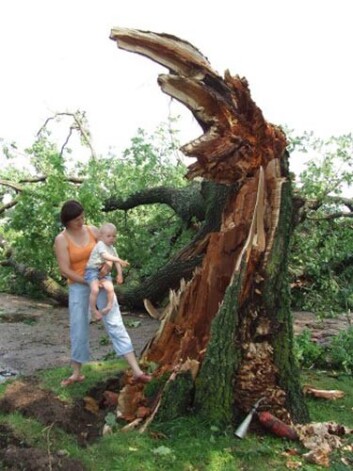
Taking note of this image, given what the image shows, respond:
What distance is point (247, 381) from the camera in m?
3.95

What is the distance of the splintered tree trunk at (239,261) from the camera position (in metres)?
3.91

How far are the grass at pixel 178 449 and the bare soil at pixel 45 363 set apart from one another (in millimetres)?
102

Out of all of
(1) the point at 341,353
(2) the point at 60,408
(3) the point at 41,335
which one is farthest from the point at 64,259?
(3) the point at 41,335

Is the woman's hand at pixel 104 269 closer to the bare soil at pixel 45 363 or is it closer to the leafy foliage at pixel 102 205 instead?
the bare soil at pixel 45 363

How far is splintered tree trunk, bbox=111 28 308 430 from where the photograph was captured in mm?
3912

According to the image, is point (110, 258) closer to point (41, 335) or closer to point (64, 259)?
point (64, 259)

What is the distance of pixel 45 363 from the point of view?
6074 millimetres

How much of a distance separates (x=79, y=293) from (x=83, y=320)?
0.24 m

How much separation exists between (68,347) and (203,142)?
12.7ft

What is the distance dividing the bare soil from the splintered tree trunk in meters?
0.39

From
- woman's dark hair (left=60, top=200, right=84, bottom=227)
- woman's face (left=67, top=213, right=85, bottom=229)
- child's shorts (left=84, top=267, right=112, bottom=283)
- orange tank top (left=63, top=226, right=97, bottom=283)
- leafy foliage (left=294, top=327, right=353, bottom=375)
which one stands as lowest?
leafy foliage (left=294, top=327, right=353, bottom=375)

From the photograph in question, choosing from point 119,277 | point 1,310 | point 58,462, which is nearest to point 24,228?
point 1,310

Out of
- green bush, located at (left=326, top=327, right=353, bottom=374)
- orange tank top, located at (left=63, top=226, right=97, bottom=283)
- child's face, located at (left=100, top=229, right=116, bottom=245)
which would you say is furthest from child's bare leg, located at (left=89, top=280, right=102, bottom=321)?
green bush, located at (left=326, top=327, right=353, bottom=374)

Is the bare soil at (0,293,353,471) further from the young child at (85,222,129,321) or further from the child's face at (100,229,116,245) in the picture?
the child's face at (100,229,116,245)
